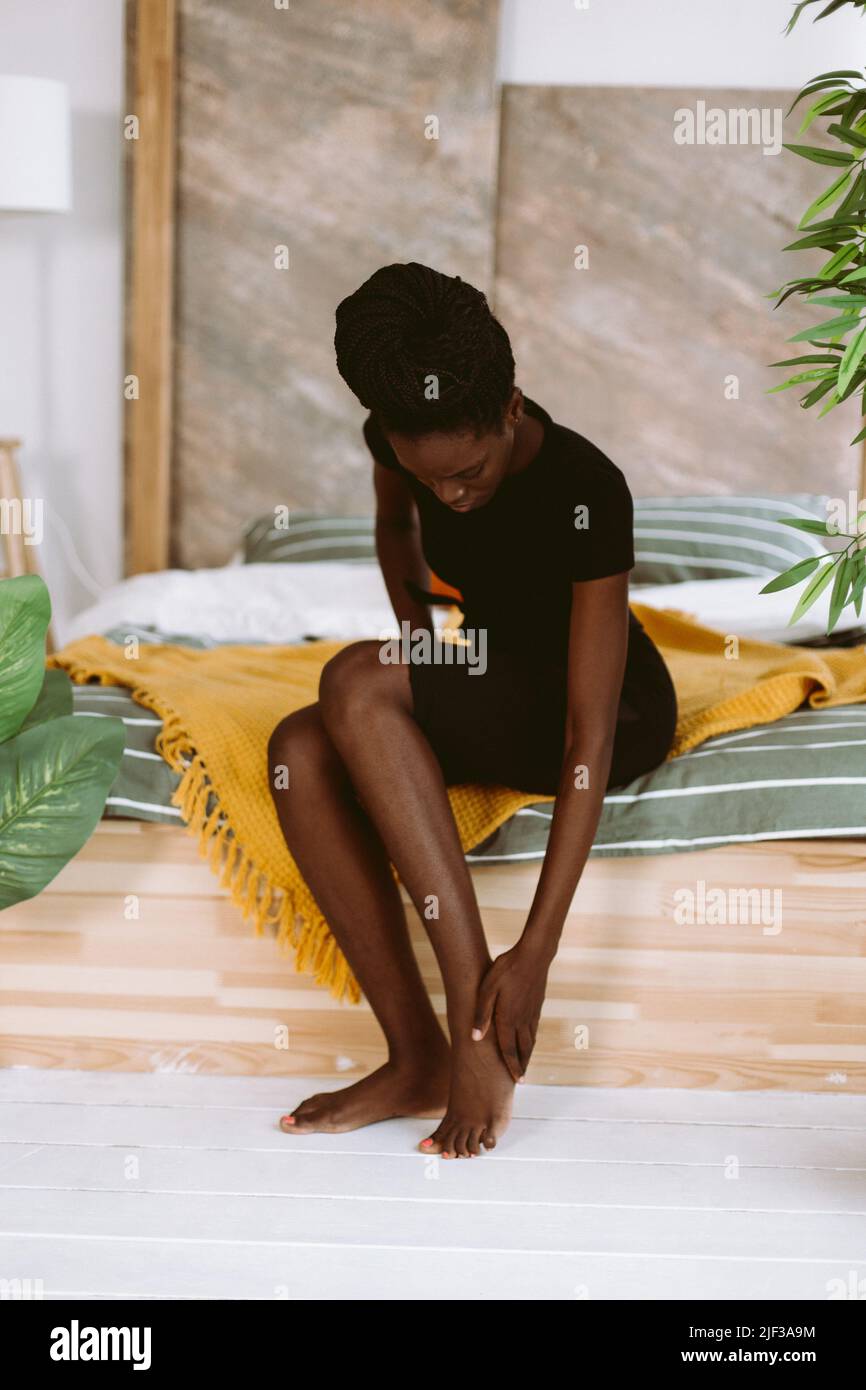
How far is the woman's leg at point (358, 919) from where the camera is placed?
154 cm

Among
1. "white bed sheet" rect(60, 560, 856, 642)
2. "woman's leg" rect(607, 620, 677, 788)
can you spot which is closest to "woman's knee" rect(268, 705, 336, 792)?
"woman's leg" rect(607, 620, 677, 788)

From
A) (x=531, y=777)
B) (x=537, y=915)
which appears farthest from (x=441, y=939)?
(x=531, y=777)

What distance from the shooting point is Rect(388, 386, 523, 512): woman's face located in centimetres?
133

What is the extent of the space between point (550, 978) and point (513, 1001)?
229 mm

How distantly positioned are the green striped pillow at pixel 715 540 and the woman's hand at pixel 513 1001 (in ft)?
5.22

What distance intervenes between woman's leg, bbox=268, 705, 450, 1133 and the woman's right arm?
24cm

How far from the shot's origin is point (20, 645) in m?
1.43

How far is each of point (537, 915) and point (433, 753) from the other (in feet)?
0.66

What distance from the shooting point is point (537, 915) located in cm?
143

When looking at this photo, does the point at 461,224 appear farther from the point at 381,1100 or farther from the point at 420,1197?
the point at 420,1197

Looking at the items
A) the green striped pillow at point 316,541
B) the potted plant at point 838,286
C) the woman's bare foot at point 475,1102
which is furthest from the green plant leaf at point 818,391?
the green striped pillow at point 316,541

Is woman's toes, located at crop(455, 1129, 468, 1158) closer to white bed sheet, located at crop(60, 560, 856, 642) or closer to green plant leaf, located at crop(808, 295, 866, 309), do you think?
Answer: green plant leaf, located at crop(808, 295, 866, 309)

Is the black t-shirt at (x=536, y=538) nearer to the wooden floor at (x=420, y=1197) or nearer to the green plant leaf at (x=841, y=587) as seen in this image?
the green plant leaf at (x=841, y=587)
